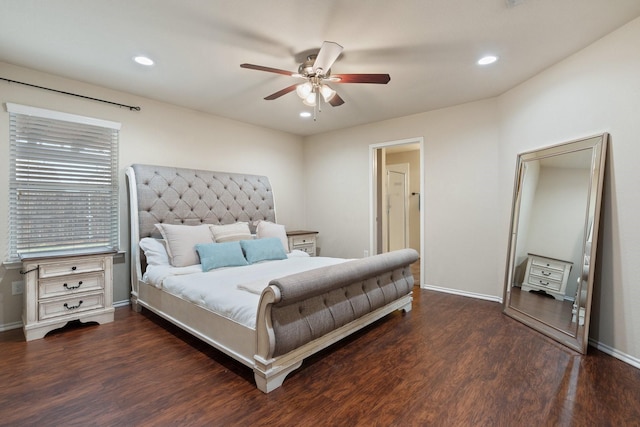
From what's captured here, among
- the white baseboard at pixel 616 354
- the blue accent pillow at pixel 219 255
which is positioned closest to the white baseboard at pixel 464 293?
the white baseboard at pixel 616 354

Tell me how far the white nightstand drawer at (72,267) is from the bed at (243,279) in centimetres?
39

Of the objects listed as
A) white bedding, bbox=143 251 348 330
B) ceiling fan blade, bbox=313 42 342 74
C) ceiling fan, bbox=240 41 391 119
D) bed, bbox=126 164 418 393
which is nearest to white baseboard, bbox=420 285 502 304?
bed, bbox=126 164 418 393

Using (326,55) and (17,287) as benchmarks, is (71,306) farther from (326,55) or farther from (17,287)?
(326,55)

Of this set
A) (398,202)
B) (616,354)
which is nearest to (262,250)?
(616,354)

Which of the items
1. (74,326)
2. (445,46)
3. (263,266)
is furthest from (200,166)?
(445,46)

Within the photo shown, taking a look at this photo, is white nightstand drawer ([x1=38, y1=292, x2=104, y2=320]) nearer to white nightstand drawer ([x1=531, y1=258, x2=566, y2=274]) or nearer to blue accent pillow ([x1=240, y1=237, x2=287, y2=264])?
blue accent pillow ([x1=240, y1=237, x2=287, y2=264])

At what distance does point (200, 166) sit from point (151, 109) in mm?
871

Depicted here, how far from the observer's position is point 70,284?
108 inches

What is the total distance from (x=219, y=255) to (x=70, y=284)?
131 cm

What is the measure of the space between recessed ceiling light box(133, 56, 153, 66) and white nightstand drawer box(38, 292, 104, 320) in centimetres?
220

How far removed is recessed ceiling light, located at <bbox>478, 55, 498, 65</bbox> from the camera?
2.63 meters

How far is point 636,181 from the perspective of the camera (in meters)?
2.15

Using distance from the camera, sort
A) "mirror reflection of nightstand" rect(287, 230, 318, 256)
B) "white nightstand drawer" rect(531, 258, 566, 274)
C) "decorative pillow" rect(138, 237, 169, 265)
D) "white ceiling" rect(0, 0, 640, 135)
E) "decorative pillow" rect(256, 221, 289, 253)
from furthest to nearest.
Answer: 1. "mirror reflection of nightstand" rect(287, 230, 318, 256)
2. "decorative pillow" rect(256, 221, 289, 253)
3. "decorative pillow" rect(138, 237, 169, 265)
4. "white nightstand drawer" rect(531, 258, 566, 274)
5. "white ceiling" rect(0, 0, 640, 135)

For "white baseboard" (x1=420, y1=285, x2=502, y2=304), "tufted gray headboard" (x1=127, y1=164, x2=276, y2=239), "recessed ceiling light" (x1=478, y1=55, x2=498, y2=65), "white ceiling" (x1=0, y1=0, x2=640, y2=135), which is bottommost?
"white baseboard" (x1=420, y1=285, x2=502, y2=304)
